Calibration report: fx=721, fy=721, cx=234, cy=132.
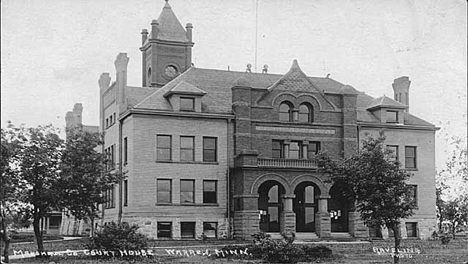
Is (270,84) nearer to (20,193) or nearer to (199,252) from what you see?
(199,252)

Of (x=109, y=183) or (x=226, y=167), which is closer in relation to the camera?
(x=109, y=183)

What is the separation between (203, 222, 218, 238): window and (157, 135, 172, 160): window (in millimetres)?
5336

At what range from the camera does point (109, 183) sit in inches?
1320

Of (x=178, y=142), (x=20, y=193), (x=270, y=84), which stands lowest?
(x=20, y=193)

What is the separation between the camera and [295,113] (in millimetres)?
52000

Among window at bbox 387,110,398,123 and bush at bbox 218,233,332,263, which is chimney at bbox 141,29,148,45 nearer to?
window at bbox 387,110,398,123

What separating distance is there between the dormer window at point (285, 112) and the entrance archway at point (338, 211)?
622 centimetres

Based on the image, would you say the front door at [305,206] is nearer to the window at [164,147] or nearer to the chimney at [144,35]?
the window at [164,147]

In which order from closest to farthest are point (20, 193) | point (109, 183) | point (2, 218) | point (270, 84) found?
point (2, 218) → point (20, 193) → point (109, 183) → point (270, 84)

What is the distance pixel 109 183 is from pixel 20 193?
4.76 metres

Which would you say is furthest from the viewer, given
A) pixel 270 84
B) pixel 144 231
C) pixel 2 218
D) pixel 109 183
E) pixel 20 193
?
pixel 270 84

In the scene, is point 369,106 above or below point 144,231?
above

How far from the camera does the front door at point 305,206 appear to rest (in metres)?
51.8

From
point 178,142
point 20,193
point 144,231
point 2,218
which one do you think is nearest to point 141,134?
point 178,142
